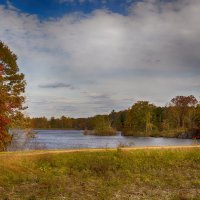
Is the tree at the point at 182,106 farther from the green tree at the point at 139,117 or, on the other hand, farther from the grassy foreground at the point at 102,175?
the grassy foreground at the point at 102,175

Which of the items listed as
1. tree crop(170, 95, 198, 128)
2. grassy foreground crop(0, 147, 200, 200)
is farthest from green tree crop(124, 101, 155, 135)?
grassy foreground crop(0, 147, 200, 200)

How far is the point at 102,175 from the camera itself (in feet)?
75.1

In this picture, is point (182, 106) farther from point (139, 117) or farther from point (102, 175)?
point (102, 175)

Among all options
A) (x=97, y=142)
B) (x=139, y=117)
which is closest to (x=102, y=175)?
(x=97, y=142)

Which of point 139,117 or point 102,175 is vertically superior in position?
point 139,117

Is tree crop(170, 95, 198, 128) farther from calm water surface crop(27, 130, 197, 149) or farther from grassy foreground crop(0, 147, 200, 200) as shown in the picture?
grassy foreground crop(0, 147, 200, 200)

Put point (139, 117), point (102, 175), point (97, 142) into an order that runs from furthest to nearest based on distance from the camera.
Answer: point (139, 117) < point (97, 142) < point (102, 175)

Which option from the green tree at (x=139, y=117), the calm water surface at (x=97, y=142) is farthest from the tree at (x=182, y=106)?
the calm water surface at (x=97, y=142)

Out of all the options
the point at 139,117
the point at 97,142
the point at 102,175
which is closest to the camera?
the point at 102,175

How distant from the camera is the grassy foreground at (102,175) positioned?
18453 mm

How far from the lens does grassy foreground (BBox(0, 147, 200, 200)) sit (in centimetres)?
1845

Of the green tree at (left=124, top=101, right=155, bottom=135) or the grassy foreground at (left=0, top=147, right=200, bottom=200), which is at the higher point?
the green tree at (left=124, top=101, right=155, bottom=135)

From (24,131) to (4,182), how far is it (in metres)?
24.8

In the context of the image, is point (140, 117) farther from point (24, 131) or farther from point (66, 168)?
point (66, 168)
